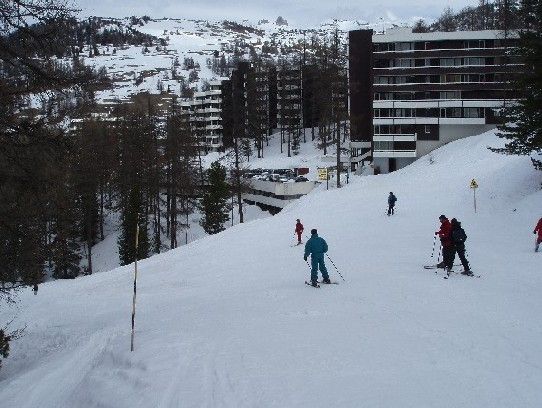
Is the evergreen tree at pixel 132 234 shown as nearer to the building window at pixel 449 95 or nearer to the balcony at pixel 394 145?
the balcony at pixel 394 145

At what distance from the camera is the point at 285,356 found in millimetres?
9031

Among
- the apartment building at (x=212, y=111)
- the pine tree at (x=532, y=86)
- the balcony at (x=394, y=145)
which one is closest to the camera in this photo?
the pine tree at (x=532, y=86)

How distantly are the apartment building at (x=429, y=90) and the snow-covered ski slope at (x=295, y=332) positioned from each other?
3554 centimetres

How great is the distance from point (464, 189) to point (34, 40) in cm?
3068

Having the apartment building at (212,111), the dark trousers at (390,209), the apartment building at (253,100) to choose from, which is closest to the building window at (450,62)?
the apartment building at (253,100)

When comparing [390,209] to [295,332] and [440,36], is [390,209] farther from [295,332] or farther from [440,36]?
[440,36]

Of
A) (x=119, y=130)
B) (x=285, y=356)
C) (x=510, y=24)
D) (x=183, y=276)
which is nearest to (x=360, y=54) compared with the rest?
(x=510, y=24)

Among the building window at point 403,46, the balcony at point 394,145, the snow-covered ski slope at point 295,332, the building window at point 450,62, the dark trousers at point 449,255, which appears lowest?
Result: the snow-covered ski slope at point 295,332

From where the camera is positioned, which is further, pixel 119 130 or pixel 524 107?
pixel 119 130

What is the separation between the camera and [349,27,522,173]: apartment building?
58.6m

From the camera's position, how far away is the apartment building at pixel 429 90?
5862 cm

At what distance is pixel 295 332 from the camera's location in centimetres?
1036

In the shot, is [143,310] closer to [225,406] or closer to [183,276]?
[183,276]

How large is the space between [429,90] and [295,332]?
5470 cm
